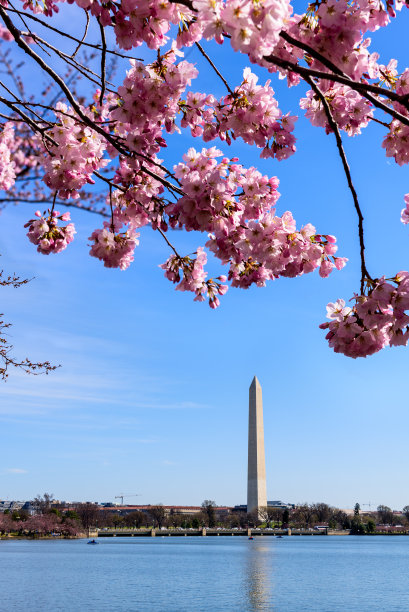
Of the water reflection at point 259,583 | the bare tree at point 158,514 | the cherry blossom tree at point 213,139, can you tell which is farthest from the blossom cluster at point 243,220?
the bare tree at point 158,514

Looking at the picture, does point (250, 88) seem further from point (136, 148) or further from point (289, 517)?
point (289, 517)

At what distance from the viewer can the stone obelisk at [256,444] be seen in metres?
60.5

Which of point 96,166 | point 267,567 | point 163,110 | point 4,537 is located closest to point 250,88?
point 163,110

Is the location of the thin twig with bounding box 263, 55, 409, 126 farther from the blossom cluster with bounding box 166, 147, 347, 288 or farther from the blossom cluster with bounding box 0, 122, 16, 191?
the blossom cluster with bounding box 0, 122, 16, 191

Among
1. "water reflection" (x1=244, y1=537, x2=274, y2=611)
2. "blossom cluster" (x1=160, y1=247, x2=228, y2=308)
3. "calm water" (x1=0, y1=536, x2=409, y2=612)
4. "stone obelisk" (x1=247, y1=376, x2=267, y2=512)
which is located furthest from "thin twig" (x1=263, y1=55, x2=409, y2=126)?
"stone obelisk" (x1=247, y1=376, x2=267, y2=512)

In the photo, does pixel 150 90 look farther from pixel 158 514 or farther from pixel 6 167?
pixel 158 514

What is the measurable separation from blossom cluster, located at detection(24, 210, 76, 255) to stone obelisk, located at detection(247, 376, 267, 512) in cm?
5672

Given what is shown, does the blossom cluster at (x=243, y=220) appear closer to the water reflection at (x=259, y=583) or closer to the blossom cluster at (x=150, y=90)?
the blossom cluster at (x=150, y=90)

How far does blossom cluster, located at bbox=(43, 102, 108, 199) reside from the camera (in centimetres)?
348

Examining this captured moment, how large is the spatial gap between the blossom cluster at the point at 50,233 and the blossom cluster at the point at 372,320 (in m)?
1.98

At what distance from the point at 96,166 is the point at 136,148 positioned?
1.19ft

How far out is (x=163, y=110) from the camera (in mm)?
3326

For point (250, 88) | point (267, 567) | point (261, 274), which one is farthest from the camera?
point (267, 567)

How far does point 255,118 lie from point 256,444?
2353 inches
